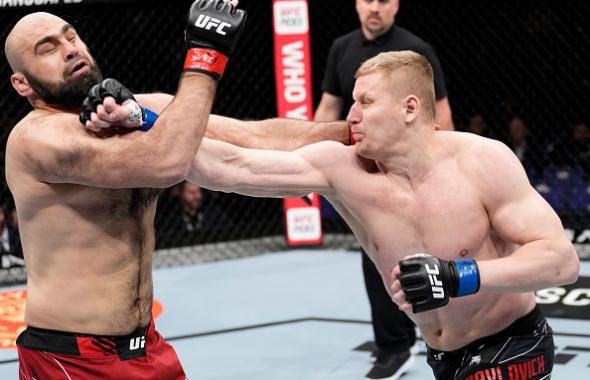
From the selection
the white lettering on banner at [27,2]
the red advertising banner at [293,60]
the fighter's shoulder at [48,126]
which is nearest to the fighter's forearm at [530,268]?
the fighter's shoulder at [48,126]

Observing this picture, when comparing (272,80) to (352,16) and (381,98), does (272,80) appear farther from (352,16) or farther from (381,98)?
(381,98)

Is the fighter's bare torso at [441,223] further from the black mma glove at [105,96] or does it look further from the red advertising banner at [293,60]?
the red advertising banner at [293,60]

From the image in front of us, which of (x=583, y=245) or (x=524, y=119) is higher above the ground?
(x=524, y=119)

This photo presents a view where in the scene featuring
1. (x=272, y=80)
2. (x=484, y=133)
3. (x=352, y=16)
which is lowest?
(x=484, y=133)

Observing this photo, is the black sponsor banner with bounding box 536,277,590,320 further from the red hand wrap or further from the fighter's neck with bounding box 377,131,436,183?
the red hand wrap

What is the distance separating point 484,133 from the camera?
6285 millimetres

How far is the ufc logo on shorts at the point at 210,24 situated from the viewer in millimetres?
2053

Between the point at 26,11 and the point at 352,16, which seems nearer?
the point at 26,11

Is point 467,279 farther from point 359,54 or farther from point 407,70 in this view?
point 359,54

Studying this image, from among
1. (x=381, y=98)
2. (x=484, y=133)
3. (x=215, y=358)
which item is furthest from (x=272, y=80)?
(x=381, y=98)

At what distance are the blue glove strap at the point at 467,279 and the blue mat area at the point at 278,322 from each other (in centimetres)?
184

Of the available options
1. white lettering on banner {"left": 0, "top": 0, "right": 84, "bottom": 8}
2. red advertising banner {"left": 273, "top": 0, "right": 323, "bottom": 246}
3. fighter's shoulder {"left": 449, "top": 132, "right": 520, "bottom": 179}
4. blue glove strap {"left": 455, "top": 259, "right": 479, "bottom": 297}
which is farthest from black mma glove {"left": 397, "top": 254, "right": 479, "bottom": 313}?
red advertising banner {"left": 273, "top": 0, "right": 323, "bottom": 246}

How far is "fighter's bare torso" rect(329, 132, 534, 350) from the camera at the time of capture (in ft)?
7.34

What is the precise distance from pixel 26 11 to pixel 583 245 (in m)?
3.73
